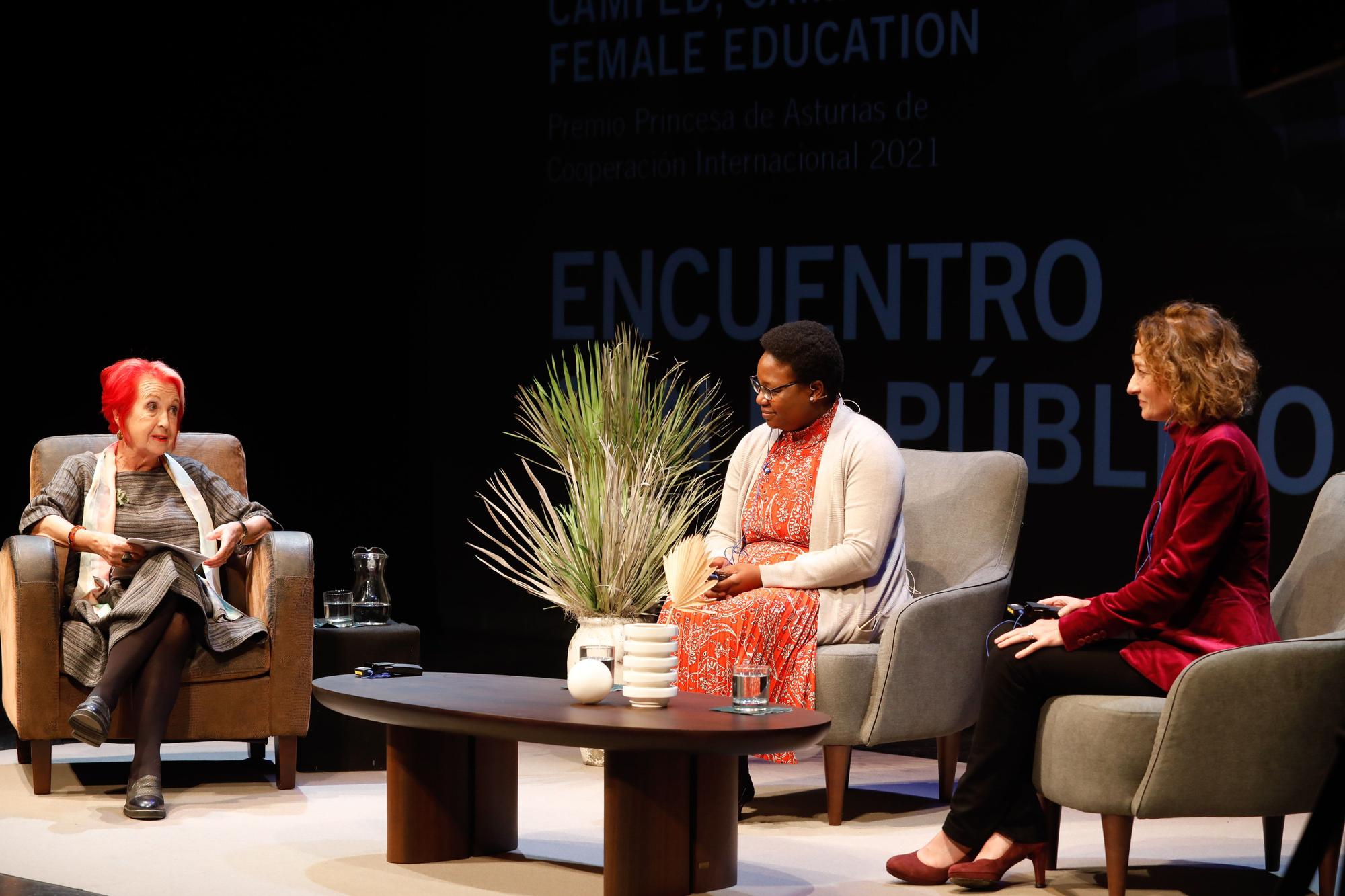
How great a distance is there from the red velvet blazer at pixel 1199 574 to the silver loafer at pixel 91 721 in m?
2.36

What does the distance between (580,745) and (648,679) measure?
0.35 meters

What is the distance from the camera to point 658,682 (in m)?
3.59

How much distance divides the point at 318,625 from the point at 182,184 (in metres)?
2.87

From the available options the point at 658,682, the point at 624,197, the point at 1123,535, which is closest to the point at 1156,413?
the point at 658,682

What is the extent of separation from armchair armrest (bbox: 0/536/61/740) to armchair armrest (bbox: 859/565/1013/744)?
2.14 metres

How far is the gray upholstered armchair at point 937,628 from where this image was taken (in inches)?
169

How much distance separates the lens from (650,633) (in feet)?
11.7

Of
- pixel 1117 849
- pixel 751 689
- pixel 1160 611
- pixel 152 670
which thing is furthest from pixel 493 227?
pixel 1117 849

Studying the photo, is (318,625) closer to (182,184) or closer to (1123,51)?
(182,184)

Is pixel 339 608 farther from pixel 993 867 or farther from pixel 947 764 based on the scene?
pixel 993 867

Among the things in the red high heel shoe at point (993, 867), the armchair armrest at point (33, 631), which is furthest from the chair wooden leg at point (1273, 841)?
A: the armchair armrest at point (33, 631)

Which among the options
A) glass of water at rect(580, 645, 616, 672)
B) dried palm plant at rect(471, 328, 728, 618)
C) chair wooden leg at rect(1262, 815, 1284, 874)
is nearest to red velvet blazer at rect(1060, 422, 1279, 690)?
chair wooden leg at rect(1262, 815, 1284, 874)

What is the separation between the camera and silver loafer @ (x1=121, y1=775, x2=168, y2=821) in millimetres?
4246

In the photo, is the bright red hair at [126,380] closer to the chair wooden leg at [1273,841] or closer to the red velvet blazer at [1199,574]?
the red velvet blazer at [1199,574]
